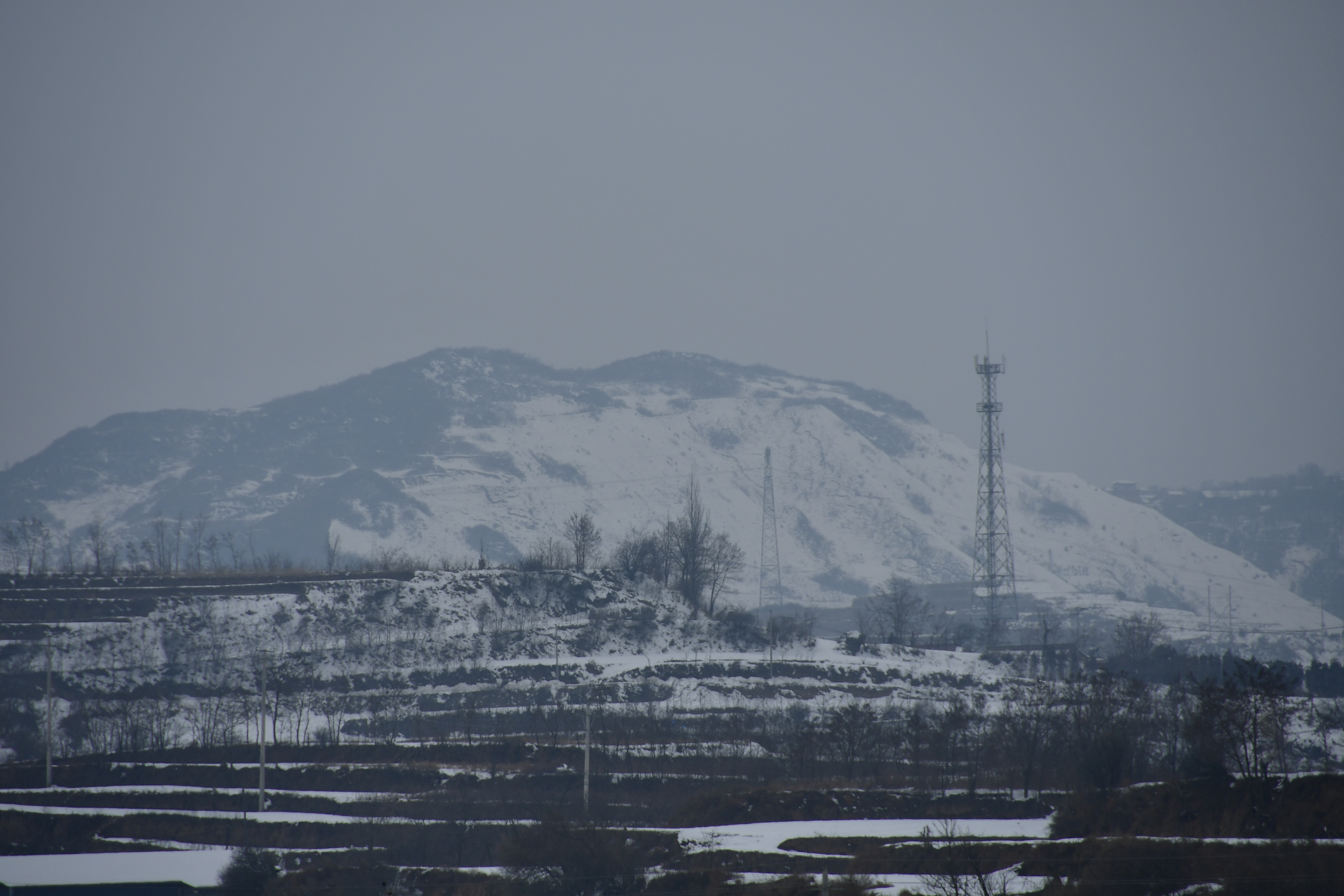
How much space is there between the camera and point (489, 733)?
70188mm

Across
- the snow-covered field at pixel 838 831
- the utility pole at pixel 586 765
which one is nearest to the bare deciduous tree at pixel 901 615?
the utility pole at pixel 586 765

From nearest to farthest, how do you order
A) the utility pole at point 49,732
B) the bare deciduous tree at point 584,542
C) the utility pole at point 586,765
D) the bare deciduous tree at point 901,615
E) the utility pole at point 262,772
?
the utility pole at point 586,765
the utility pole at point 262,772
the utility pole at point 49,732
the bare deciduous tree at point 584,542
the bare deciduous tree at point 901,615

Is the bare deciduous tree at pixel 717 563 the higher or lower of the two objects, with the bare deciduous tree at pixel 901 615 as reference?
higher

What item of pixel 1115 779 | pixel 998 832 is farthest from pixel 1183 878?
pixel 1115 779

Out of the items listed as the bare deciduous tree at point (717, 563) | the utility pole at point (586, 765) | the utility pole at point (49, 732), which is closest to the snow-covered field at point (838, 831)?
the utility pole at point (586, 765)

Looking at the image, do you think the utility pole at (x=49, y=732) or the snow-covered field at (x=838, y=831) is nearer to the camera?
the snow-covered field at (x=838, y=831)

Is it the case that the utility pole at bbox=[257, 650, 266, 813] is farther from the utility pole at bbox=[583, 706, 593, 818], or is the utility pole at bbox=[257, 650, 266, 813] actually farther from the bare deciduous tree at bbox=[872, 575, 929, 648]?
the bare deciduous tree at bbox=[872, 575, 929, 648]

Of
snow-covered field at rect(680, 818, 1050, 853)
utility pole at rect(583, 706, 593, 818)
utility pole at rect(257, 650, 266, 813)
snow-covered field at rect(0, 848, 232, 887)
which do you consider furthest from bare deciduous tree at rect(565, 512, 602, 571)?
snow-covered field at rect(0, 848, 232, 887)

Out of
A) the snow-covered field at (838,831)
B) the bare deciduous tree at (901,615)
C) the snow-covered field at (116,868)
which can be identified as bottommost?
the snow-covered field at (116,868)

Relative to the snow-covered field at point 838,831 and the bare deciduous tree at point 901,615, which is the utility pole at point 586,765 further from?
A: the bare deciduous tree at point 901,615

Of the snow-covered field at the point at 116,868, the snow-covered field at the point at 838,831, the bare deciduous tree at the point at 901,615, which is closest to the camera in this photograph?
the snow-covered field at the point at 116,868

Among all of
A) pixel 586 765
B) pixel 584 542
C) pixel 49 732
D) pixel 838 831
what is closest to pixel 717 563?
pixel 584 542

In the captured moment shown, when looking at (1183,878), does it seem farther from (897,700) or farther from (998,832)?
(897,700)

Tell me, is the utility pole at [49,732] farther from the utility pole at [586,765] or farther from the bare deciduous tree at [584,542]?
the bare deciduous tree at [584,542]
